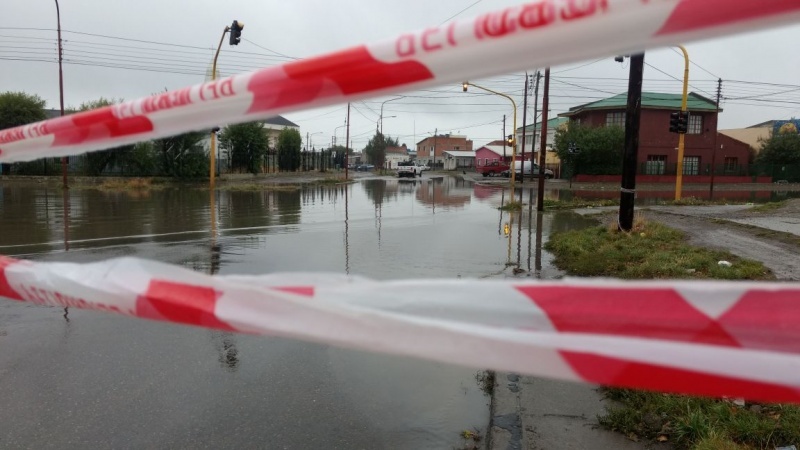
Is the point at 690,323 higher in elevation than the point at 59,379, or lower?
higher

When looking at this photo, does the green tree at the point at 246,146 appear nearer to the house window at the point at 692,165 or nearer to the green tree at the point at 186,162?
the green tree at the point at 186,162

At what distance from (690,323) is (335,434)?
2.58 m

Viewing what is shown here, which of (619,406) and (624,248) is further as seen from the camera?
(624,248)

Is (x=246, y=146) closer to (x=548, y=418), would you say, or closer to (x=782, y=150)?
(x=548, y=418)

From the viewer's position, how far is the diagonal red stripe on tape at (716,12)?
1038 millimetres

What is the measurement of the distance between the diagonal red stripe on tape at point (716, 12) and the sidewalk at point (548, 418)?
8.53ft

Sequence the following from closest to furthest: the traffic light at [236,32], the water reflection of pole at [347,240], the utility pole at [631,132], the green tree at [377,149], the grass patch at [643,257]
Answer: the grass patch at [643,257] < the water reflection of pole at [347,240] < the utility pole at [631,132] < the traffic light at [236,32] < the green tree at [377,149]

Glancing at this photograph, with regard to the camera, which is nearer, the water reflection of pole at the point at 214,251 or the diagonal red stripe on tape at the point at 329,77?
the diagonal red stripe on tape at the point at 329,77

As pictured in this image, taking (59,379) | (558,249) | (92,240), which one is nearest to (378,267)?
(558,249)

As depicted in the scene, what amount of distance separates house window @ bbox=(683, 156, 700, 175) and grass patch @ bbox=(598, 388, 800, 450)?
167ft

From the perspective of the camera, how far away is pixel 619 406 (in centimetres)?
344

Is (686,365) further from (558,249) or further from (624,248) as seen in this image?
(558,249)

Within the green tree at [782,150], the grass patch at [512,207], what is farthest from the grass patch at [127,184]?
the green tree at [782,150]

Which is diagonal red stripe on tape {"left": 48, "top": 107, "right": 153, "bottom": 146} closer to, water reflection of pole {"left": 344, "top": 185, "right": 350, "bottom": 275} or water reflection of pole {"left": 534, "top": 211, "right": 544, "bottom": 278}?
water reflection of pole {"left": 344, "top": 185, "right": 350, "bottom": 275}
